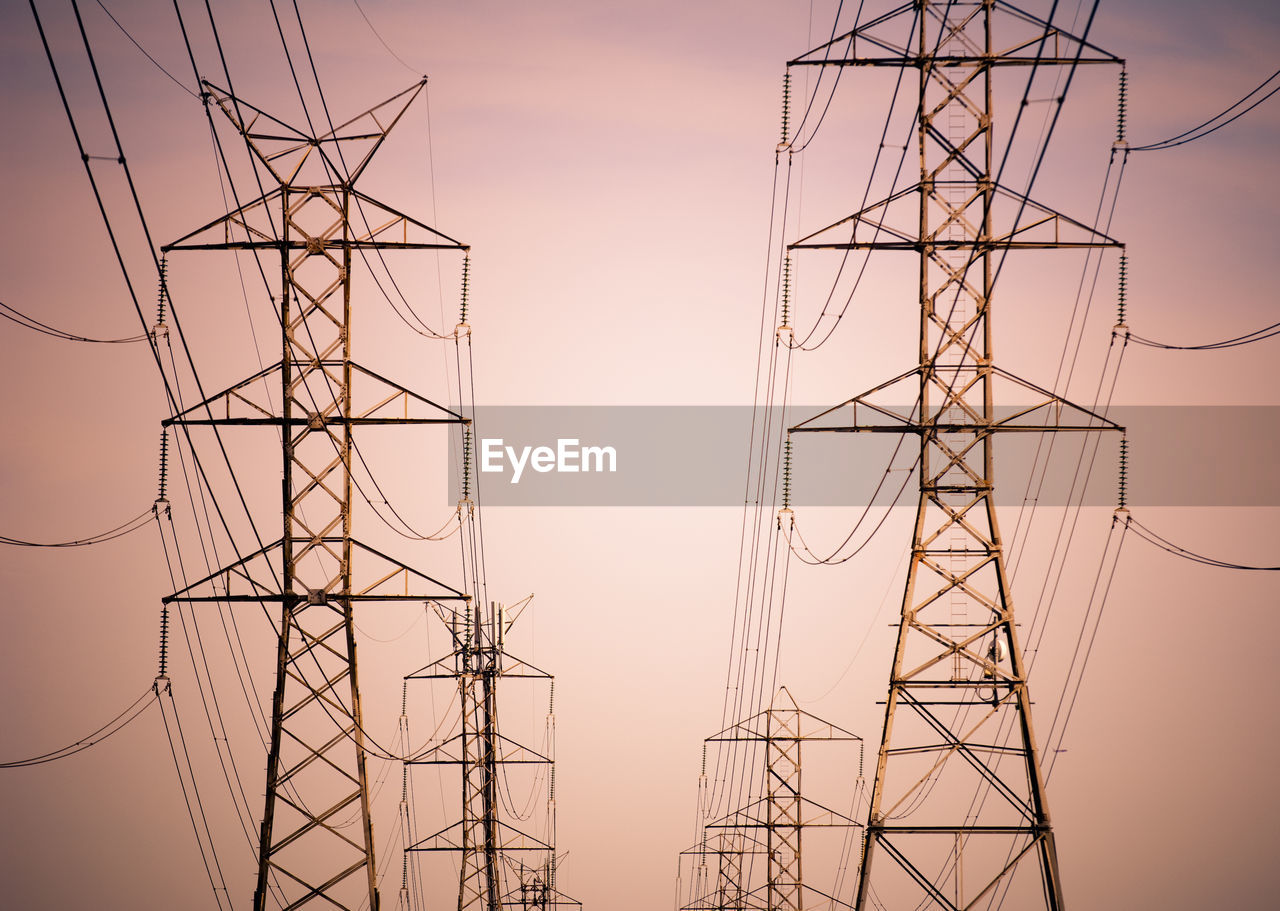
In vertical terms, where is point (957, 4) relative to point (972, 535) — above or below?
above

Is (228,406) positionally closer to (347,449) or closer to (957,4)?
(347,449)

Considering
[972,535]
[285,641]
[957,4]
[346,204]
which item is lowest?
[285,641]

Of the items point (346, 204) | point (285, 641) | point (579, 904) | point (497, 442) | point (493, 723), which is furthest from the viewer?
point (579, 904)

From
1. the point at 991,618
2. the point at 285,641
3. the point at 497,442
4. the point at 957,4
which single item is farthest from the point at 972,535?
the point at 497,442

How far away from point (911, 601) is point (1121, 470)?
4292 millimetres

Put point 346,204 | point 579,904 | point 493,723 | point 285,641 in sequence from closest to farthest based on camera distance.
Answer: point 285,641 < point 346,204 < point 493,723 < point 579,904

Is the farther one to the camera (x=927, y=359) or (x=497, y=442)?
(x=497, y=442)

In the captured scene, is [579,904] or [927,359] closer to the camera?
[927,359]

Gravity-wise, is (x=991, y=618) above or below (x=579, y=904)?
below

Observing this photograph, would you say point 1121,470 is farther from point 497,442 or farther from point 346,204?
point 497,442

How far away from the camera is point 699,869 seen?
6322 cm

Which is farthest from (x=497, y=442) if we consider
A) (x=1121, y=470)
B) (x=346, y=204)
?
(x=1121, y=470)

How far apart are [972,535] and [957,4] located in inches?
376

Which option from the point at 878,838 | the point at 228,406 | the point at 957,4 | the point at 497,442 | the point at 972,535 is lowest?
the point at 878,838
